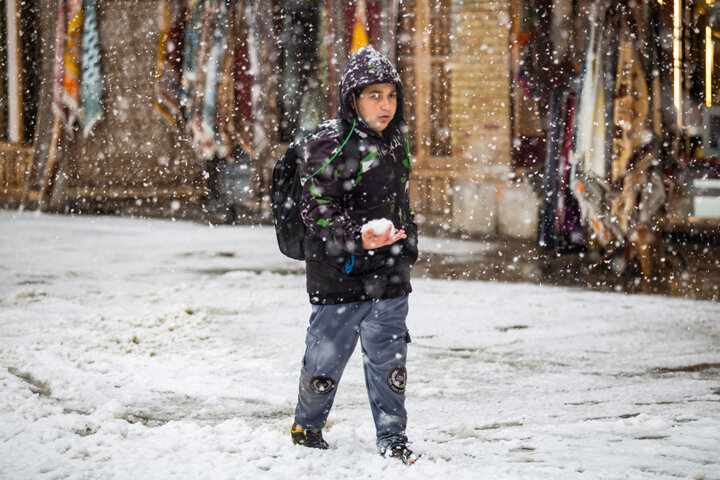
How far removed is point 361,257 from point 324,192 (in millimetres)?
298

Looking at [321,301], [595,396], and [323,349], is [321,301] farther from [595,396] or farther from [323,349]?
[595,396]

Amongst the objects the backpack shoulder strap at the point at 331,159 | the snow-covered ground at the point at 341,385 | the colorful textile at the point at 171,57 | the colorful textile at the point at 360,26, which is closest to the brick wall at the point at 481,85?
the colorful textile at the point at 360,26

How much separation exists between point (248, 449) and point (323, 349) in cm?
51

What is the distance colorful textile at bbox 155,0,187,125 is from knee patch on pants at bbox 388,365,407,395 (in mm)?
13610

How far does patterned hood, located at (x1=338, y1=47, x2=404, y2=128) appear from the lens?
131 inches

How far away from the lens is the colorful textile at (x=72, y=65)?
15758 mm

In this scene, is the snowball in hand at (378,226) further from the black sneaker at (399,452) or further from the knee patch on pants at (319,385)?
the black sneaker at (399,452)

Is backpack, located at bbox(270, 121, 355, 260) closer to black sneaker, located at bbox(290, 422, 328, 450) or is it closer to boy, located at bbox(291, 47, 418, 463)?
boy, located at bbox(291, 47, 418, 463)

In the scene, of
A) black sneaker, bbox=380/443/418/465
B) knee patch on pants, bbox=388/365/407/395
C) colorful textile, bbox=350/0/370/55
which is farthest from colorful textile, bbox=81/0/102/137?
black sneaker, bbox=380/443/418/465

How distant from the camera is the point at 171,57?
53.5ft

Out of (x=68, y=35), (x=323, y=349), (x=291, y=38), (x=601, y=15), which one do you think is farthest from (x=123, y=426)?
(x=68, y=35)

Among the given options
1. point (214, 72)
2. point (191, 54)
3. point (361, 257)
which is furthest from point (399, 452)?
point (191, 54)

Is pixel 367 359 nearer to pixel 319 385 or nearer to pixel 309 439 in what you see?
pixel 319 385

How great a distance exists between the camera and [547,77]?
11617mm
